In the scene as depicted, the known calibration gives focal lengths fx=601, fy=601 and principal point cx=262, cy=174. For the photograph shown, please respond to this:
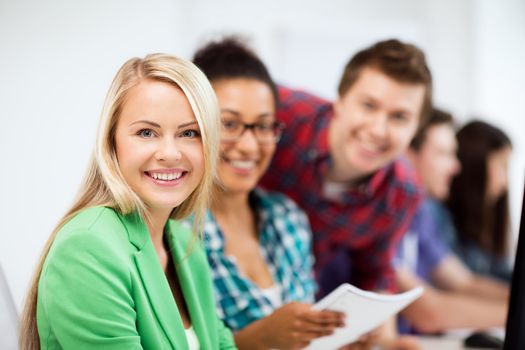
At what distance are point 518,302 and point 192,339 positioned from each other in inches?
20.0

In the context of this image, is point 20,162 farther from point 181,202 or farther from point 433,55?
point 433,55

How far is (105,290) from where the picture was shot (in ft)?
2.54

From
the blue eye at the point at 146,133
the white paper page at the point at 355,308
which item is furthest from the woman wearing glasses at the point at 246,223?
the blue eye at the point at 146,133

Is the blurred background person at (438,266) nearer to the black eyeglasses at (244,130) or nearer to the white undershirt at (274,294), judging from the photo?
the white undershirt at (274,294)

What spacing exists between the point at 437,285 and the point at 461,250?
277 mm

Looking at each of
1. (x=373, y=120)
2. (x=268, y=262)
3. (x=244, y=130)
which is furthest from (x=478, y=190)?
(x=244, y=130)

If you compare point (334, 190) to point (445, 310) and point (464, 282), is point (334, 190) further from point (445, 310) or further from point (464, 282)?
point (464, 282)

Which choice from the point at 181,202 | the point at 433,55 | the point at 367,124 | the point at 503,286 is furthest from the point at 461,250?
the point at 181,202

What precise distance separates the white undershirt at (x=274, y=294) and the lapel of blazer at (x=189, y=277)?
0.25 metres

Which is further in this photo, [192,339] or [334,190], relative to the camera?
[334,190]

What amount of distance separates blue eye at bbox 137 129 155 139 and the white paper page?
0.40 m

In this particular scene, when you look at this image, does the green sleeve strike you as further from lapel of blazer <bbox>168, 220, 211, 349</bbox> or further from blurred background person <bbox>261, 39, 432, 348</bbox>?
blurred background person <bbox>261, 39, 432, 348</bbox>

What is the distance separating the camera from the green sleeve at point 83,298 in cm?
76

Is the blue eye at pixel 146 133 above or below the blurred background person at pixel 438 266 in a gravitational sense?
above
